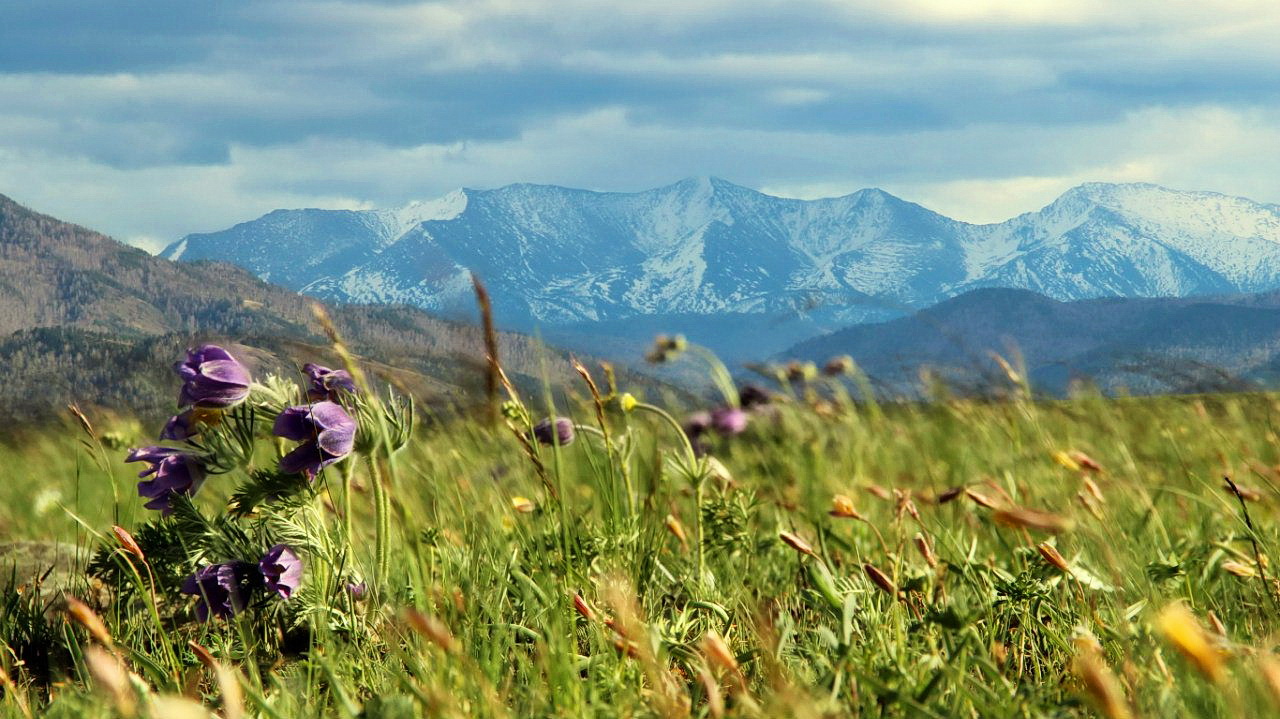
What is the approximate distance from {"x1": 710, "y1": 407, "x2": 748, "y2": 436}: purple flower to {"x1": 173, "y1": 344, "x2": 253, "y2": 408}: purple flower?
11.0 ft

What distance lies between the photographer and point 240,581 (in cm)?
274

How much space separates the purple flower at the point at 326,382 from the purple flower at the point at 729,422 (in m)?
3.08

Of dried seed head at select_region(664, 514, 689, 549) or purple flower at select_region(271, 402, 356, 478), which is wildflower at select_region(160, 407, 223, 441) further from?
dried seed head at select_region(664, 514, 689, 549)

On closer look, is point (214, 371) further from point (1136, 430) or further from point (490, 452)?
point (1136, 430)

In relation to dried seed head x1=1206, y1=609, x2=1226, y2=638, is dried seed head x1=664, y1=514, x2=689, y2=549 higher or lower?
lower

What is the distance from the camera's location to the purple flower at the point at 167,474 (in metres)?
2.77

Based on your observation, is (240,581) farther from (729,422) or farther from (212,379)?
(729,422)

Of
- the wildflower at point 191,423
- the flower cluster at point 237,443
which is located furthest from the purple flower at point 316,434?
the wildflower at point 191,423

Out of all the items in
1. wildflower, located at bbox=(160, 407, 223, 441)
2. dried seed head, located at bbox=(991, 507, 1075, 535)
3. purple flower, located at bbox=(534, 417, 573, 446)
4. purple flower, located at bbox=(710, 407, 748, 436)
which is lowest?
purple flower, located at bbox=(710, 407, 748, 436)

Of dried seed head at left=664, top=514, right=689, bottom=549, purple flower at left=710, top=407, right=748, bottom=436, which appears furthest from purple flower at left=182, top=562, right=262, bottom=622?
purple flower at left=710, top=407, right=748, bottom=436

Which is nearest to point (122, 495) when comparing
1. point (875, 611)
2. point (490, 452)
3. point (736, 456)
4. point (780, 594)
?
point (490, 452)

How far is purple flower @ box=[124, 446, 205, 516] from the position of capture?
2.77m

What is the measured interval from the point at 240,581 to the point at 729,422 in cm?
334

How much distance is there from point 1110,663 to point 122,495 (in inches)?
229
